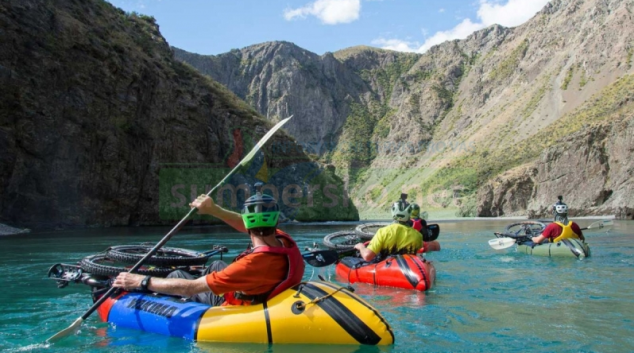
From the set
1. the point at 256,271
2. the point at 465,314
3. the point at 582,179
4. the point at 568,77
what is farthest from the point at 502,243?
the point at 568,77

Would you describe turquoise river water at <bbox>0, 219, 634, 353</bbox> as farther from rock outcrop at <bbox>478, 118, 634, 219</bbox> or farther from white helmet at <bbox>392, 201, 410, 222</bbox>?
rock outcrop at <bbox>478, 118, 634, 219</bbox>

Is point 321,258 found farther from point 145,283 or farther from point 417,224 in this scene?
point 417,224

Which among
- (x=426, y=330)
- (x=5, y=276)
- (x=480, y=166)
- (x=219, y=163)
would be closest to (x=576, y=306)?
(x=426, y=330)

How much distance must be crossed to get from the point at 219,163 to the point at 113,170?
11.0 m

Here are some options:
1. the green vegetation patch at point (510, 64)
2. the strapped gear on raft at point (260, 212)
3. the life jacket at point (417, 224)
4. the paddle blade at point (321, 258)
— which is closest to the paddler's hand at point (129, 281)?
the strapped gear on raft at point (260, 212)

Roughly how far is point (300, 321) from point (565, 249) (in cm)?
1059

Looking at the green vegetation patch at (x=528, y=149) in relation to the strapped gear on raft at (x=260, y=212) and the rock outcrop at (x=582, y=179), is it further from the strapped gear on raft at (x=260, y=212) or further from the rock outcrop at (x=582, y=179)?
the strapped gear on raft at (x=260, y=212)

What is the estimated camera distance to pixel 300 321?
527 centimetres

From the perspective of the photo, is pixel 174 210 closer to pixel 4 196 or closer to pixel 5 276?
pixel 4 196

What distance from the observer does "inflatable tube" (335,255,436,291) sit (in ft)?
29.7

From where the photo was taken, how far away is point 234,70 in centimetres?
16362

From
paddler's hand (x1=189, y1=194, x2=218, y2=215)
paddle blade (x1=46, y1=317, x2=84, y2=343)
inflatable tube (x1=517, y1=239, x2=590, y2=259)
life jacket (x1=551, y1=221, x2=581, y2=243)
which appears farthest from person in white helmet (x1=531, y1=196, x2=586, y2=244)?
paddle blade (x1=46, y1=317, x2=84, y2=343)

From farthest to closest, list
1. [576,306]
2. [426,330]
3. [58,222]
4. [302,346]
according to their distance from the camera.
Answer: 1. [58,222]
2. [576,306]
3. [426,330]
4. [302,346]

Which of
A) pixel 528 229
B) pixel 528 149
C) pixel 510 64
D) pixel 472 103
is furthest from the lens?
pixel 472 103
